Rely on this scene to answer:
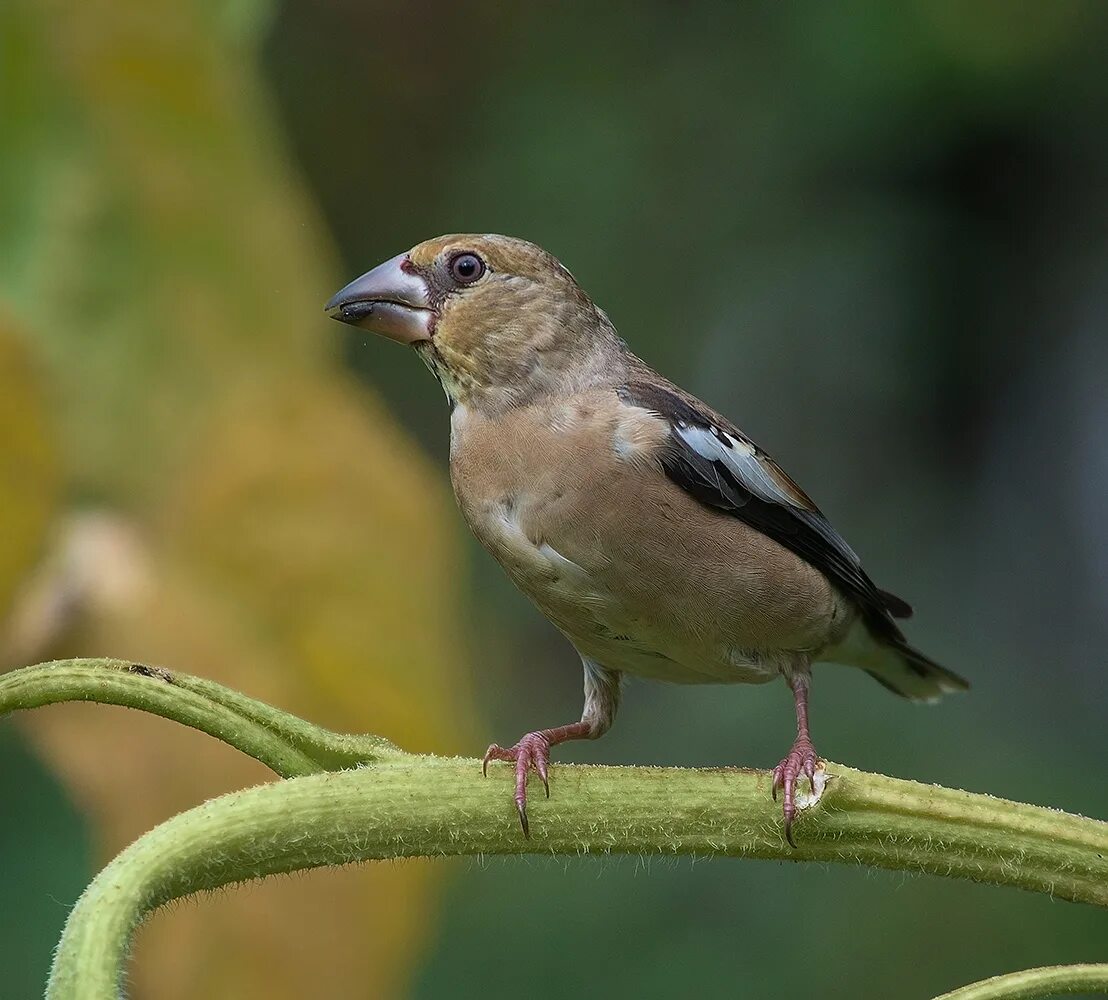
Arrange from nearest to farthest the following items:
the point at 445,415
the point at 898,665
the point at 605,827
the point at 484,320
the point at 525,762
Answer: the point at 605,827, the point at 525,762, the point at 484,320, the point at 898,665, the point at 445,415

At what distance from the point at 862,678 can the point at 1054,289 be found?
2201mm

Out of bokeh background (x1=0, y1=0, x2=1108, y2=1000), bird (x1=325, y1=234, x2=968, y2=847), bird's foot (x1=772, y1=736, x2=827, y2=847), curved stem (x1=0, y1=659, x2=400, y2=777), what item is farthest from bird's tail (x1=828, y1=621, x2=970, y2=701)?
curved stem (x1=0, y1=659, x2=400, y2=777)

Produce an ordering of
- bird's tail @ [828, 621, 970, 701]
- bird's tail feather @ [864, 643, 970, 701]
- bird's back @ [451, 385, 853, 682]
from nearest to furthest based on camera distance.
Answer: bird's back @ [451, 385, 853, 682]
bird's tail @ [828, 621, 970, 701]
bird's tail feather @ [864, 643, 970, 701]

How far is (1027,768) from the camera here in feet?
23.0

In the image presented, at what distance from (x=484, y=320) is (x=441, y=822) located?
1822 millimetres

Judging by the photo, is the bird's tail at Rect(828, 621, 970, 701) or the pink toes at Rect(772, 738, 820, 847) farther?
the bird's tail at Rect(828, 621, 970, 701)

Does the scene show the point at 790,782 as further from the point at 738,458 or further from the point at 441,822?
the point at 738,458

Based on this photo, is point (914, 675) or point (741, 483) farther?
point (914, 675)

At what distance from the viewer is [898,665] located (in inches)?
174

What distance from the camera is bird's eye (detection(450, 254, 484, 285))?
3770mm

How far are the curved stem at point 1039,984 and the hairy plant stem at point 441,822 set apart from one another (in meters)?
0.01

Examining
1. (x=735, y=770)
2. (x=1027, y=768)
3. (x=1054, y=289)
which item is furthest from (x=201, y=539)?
(x=1054, y=289)

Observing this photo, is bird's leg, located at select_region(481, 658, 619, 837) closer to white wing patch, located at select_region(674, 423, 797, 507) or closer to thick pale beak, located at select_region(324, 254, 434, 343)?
white wing patch, located at select_region(674, 423, 797, 507)

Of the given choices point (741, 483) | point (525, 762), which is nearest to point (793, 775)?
point (525, 762)
